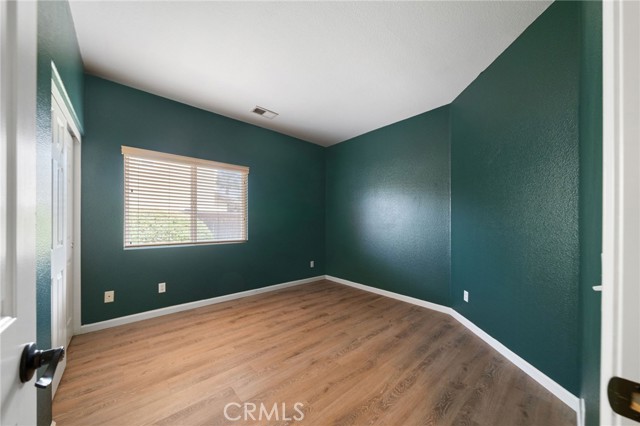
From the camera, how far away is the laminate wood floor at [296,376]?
54.9 inches

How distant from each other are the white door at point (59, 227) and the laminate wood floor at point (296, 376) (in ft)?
1.11

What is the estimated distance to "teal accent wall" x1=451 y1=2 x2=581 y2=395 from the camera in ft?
4.91

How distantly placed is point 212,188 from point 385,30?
2.66 metres

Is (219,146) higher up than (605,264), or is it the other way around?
(219,146)

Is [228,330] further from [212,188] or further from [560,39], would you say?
[560,39]

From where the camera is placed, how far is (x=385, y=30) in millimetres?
1772

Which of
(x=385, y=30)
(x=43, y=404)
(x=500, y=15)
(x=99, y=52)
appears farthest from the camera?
(x=99, y=52)

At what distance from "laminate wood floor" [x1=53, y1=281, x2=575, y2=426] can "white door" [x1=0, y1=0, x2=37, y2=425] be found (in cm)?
132

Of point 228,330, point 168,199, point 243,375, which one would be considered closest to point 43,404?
point 243,375

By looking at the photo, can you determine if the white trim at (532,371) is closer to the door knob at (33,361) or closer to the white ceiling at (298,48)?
the door knob at (33,361)

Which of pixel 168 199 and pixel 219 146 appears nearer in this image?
pixel 168 199

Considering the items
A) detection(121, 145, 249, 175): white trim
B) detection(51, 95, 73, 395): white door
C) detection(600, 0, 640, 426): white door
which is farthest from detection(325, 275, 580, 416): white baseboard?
detection(51, 95, 73, 395): white door

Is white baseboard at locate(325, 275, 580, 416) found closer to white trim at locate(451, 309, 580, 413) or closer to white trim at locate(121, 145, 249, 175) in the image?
white trim at locate(451, 309, 580, 413)

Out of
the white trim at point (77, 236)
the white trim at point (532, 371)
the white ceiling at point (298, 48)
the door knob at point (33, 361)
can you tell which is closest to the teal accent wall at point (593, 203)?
the white trim at point (532, 371)
